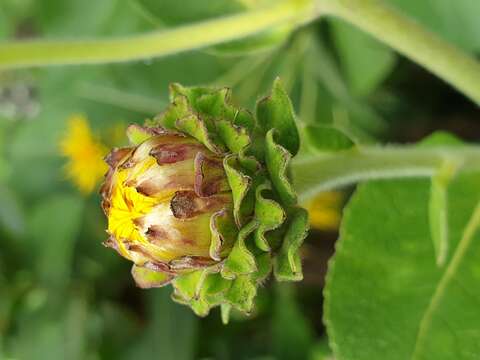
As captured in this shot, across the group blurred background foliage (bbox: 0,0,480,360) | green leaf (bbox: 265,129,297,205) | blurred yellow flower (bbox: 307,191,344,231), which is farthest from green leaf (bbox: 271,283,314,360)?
green leaf (bbox: 265,129,297,205)

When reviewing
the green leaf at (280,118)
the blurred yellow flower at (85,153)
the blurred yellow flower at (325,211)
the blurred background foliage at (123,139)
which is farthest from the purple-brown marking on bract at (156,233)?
the blurred yellow flower at (85,153)

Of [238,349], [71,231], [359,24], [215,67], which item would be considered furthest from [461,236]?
[71,231]

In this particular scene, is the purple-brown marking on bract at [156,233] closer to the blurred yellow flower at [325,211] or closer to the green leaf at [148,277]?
the green leaf at [148,277]

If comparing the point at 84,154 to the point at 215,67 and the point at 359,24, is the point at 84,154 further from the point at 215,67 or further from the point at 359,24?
the point at 359,24

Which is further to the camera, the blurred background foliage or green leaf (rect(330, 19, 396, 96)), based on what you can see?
the blurred background foliage

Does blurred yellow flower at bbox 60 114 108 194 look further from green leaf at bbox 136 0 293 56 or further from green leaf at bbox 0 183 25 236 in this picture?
green leaf at bbox 136 0 293 56

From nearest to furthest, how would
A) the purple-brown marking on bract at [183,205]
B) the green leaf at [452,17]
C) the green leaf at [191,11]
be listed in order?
the purple-brown marking on bract at [183,205] < the green leaf at [191,11] < the green leaf at [452,17]
